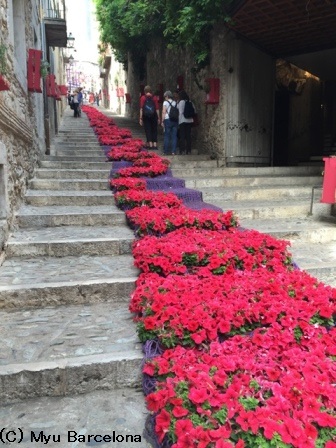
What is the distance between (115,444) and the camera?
2.40m

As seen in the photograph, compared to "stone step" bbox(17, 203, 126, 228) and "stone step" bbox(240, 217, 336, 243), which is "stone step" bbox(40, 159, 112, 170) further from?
"stone step" bbox(240, 217, 336, 243)

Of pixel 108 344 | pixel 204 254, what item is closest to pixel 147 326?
pixel 108 344

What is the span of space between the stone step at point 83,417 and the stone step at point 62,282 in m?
1.31

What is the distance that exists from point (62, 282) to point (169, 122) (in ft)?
25.0

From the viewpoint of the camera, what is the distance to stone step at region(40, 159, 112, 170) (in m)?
9.23

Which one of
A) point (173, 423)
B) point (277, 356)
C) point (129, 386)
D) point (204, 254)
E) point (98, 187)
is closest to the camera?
point (173, 423)

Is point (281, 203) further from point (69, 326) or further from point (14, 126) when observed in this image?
point (69, 326)

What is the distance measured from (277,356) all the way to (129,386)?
3.68 feet

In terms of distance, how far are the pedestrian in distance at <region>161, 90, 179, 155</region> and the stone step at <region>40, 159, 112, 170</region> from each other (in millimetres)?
2283

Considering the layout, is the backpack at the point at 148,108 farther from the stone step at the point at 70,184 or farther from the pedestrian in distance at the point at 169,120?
the stone step at the point at 70,184

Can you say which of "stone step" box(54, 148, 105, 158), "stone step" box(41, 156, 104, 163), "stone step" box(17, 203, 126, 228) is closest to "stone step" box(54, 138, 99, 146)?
"stone step" box(54, 148, 105, 158)

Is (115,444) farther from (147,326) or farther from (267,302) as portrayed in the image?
(267,302)

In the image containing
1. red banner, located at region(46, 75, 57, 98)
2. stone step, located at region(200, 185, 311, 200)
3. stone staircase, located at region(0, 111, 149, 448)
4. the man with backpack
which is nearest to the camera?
stone staircase, located at region(0, 111, 149, 448)

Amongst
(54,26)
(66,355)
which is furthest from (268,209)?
(54,26)
